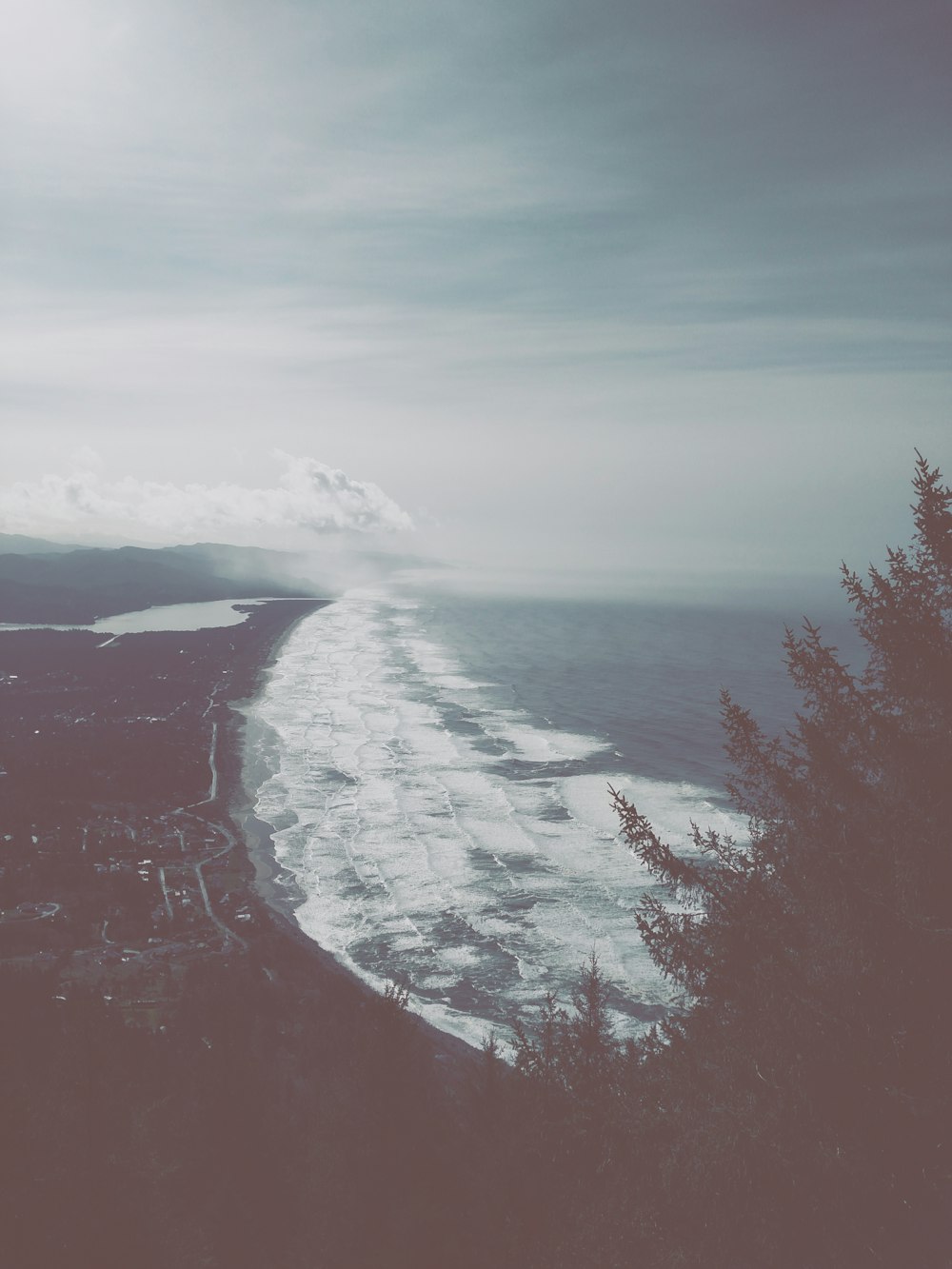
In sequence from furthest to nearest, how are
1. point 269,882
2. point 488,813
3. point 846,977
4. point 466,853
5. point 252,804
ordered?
1. point 252,804
2. point 488,813
3. point 466,853
4. point 269,882
5. point 846,977

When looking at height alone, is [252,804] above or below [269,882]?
above

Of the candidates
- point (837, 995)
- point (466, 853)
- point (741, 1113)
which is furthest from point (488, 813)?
point (837, 995)

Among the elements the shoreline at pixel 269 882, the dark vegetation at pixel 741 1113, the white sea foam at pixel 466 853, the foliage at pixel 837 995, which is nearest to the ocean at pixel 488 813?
the white sea foam at pixel 466 853

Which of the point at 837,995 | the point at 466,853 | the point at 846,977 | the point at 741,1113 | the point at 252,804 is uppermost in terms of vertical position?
the point at 846,977

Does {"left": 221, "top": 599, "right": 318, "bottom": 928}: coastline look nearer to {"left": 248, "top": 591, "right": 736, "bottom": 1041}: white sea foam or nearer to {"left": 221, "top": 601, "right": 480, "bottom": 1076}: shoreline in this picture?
{"left": 221, "top": 601, "right": 480, "bottom": 1076}: shoreline

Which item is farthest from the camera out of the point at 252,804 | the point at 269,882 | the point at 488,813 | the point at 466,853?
the point at 252,804

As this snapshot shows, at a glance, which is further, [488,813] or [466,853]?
[488,813]

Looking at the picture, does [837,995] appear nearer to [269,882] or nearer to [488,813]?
[269,882]

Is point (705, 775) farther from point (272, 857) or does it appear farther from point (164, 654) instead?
point (164, 654)

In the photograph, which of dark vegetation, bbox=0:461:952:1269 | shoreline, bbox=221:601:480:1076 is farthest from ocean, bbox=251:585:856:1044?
dark vegetation, bbox=0:461:952:1269
